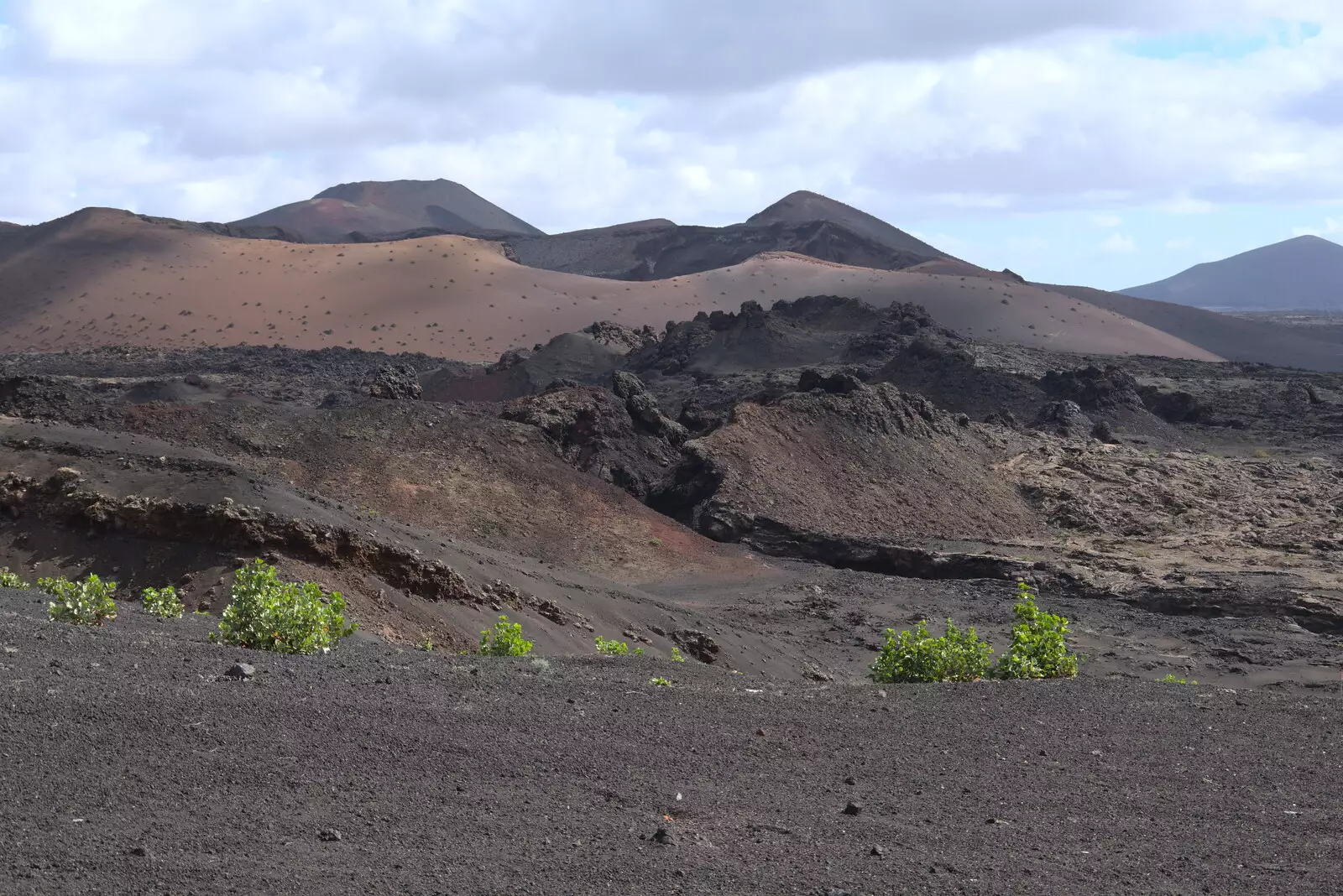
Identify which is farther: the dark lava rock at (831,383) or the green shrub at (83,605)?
the dark lava rock at (831,383)

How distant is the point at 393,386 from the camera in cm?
2839

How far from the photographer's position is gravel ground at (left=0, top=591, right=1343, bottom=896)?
Answer: 4.83 m

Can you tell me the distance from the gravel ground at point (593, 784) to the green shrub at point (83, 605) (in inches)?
5.1

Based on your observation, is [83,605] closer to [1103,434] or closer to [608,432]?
[608,432]

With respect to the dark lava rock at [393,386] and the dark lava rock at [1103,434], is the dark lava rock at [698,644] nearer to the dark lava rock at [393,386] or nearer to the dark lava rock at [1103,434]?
the dark lava rock at [393,386]

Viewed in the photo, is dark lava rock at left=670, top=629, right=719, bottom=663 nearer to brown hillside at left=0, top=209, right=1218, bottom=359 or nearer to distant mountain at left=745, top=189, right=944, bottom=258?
brown hillside at left=0, top=209, right=1218, bottom=359

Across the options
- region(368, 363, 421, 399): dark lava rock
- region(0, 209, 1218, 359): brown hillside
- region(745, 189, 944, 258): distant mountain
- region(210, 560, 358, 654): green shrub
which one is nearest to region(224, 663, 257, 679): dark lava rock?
region(210, 560, 358, 654): green shrub

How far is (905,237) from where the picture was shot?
128 metres

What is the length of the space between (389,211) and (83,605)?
157 meters

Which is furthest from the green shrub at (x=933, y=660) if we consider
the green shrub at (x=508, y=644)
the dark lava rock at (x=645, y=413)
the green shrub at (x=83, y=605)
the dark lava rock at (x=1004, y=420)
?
the dark lava rock at (x=1004, y=420)

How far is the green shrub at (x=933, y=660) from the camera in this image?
998 cm

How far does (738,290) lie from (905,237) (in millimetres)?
56345

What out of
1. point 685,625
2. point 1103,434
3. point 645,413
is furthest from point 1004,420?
point 685,625

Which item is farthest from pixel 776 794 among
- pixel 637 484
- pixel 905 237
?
pixel 905 237
